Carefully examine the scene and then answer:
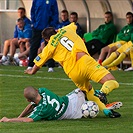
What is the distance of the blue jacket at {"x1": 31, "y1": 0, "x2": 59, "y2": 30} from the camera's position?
690 inches

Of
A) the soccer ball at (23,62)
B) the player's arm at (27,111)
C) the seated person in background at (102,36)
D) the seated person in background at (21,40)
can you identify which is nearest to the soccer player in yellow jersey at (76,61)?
the player's arm at (27,111)

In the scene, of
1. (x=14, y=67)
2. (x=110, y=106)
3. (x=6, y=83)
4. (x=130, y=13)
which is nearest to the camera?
(x=110, y=106)

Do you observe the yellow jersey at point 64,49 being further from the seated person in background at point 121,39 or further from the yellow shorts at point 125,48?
the seated person in background at point 121,39

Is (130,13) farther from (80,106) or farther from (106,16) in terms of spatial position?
(80,106)

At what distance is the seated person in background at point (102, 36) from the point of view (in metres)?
19.4

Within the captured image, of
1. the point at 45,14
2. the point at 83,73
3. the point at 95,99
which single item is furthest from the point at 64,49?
the point at 45,14

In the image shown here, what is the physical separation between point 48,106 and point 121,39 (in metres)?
9.36

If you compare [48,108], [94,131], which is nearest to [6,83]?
[48,108]

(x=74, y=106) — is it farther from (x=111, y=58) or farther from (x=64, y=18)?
(x=64, y=18)

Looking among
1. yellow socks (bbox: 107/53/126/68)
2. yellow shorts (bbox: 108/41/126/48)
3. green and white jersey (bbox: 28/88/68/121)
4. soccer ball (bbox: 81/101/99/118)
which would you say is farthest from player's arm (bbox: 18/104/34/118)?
yellow shorts (bbox: 108/41/126/48)

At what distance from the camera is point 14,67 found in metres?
19.6

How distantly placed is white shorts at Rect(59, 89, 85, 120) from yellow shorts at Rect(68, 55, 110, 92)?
0.41m

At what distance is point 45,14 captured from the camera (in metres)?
17.5

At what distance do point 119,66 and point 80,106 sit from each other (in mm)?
9530
